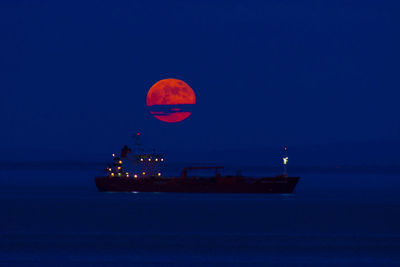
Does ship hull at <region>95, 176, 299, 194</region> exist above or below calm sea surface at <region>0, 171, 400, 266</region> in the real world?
above

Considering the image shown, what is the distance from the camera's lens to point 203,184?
371 feet

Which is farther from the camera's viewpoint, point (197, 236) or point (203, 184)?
point (203, 184)

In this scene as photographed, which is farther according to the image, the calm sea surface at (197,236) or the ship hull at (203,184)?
the ship hull at (203,184)

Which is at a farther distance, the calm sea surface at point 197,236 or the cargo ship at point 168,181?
the cargo ship at point 168,181

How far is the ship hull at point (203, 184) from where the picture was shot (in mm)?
109500

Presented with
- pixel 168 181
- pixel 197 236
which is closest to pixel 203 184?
pixel 168 181

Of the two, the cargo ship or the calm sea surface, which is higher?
the cargo ship

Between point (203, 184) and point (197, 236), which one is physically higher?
point (203, 184)

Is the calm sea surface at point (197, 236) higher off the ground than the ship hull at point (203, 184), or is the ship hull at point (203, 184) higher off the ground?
the ship hull at point (203, 184)

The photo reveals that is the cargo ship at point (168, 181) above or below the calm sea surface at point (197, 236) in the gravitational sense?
above

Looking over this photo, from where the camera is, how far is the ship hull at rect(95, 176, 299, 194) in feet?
359

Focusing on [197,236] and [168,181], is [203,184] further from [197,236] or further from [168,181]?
[197,236]

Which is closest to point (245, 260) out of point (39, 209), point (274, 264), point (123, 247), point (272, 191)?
point (274, 264)

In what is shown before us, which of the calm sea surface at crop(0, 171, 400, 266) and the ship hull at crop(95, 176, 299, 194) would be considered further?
the ship hull at crop(95, 176, 299, 194)
